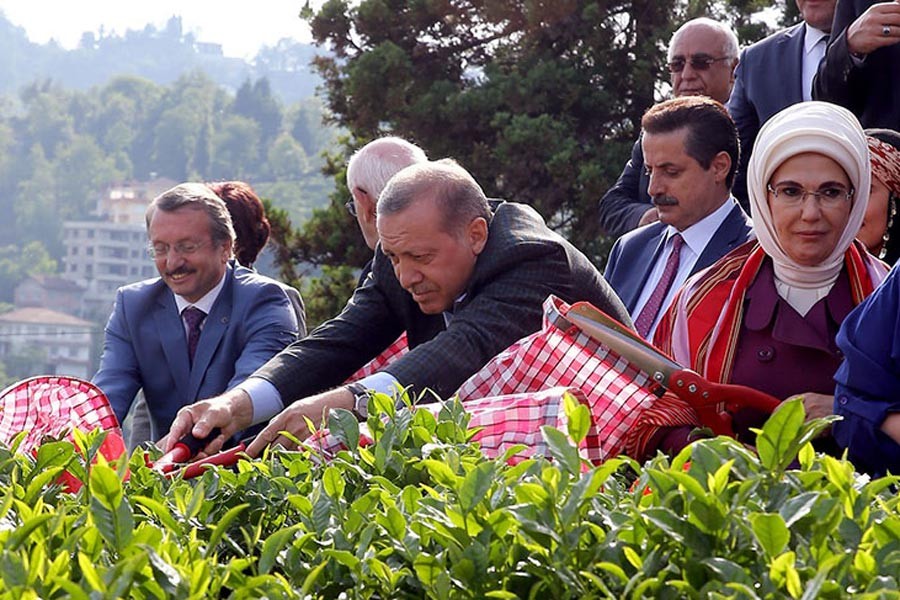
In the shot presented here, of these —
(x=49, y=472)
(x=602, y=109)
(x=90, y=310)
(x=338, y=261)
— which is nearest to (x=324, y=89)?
(x=338, y=261)

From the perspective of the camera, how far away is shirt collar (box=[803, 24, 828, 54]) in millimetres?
6254

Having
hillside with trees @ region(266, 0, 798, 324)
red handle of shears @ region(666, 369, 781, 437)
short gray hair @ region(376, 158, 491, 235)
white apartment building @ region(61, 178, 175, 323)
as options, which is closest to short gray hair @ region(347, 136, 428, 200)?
short gray hair @ region(376, 158, 491, 235)

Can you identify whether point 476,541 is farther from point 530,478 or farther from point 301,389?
point 301,389

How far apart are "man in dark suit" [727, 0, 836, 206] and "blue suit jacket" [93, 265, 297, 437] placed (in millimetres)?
2274

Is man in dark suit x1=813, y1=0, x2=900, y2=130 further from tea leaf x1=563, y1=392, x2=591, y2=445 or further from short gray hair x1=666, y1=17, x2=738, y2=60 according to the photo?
tea leaf x1=563, y1=392, x2=591, y2=445

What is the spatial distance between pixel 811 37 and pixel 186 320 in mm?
3063

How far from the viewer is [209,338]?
20.2ft

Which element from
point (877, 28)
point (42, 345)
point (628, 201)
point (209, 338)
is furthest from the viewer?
point (42, 345)

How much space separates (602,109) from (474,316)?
1349 centimetres

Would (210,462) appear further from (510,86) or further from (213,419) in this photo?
(510,86)

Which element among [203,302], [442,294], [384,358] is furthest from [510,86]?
[442,294]

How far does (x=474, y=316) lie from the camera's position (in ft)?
14.7

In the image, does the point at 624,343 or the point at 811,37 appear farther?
the point at 811,37

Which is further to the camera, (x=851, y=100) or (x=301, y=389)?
(x=851, y=100)
